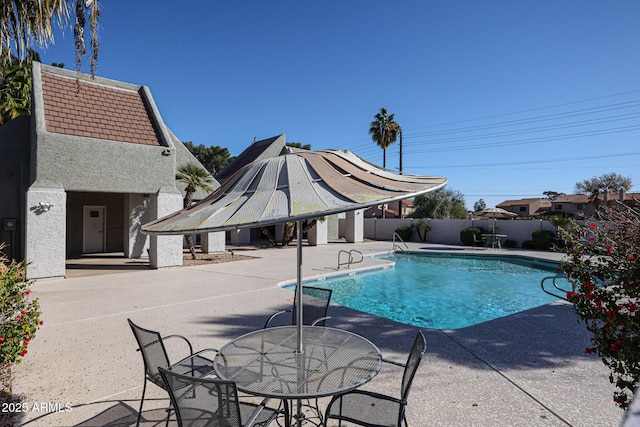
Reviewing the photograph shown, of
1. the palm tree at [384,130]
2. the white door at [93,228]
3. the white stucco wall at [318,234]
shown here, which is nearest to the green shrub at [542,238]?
the white stucco wall at [318,234]

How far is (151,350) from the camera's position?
3.57 metres

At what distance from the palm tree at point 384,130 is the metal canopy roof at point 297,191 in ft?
110

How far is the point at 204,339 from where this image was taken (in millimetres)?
5941

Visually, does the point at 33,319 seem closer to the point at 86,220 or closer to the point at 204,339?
the point at 204,339

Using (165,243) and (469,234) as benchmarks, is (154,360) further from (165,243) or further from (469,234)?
(469,234)

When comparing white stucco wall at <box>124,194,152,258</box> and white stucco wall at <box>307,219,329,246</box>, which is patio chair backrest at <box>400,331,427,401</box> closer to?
white stucco wall at <box>124,194,152,258</box>

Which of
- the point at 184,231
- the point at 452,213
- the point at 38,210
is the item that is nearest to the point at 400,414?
the point at 184,231

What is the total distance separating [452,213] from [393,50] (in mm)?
22081

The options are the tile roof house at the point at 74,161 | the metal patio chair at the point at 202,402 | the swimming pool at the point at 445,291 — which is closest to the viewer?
the metal patio chair at the point at 202,402

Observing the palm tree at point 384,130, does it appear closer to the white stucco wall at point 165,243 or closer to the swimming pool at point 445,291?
the swimming pool at point 445,291

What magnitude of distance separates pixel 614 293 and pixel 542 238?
70.3 feet

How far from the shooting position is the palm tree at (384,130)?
35.8 metres

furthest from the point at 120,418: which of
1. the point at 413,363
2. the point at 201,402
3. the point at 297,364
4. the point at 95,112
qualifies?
the point at 95,112

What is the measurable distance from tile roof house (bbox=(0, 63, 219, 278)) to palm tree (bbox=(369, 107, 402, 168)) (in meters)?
25.3
